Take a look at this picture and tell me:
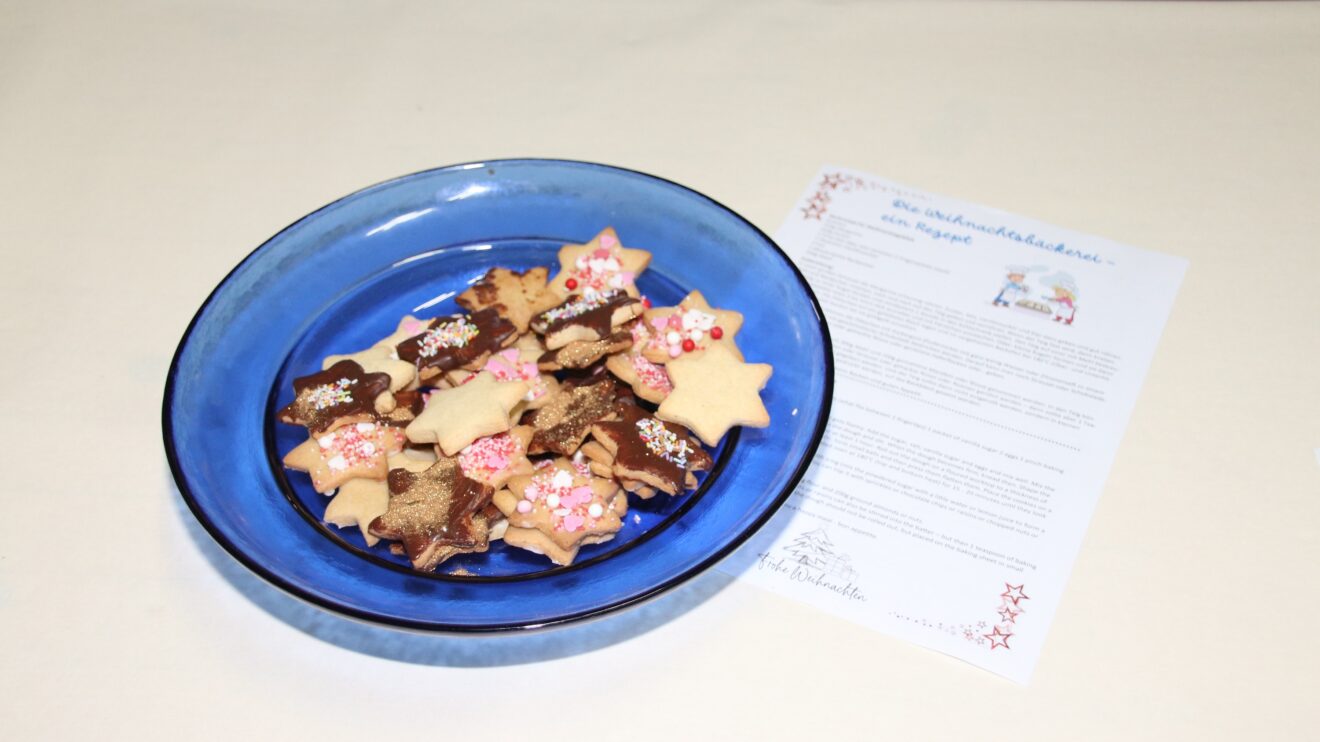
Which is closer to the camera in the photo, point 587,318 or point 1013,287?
point 587,318

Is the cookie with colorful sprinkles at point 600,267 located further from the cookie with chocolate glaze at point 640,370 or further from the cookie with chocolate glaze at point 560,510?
the cookie with chocolate glaze at point 560,510

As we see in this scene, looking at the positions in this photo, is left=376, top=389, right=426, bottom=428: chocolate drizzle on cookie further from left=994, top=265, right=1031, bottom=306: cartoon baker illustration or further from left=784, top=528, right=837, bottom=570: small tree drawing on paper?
left=994, top=265, right=1031, bottom=306: cartoon baker illustration

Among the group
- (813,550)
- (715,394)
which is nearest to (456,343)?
(715,394)

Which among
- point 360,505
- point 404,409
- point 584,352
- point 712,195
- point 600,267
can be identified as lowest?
point 360,505

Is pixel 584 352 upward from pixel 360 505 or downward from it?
upward

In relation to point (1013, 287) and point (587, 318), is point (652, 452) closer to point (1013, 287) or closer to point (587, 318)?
point (587, 318)

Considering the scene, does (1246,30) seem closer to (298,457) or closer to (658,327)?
(658,327)

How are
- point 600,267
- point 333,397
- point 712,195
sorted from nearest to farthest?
point 333,397, point 600,267, point 712,195
